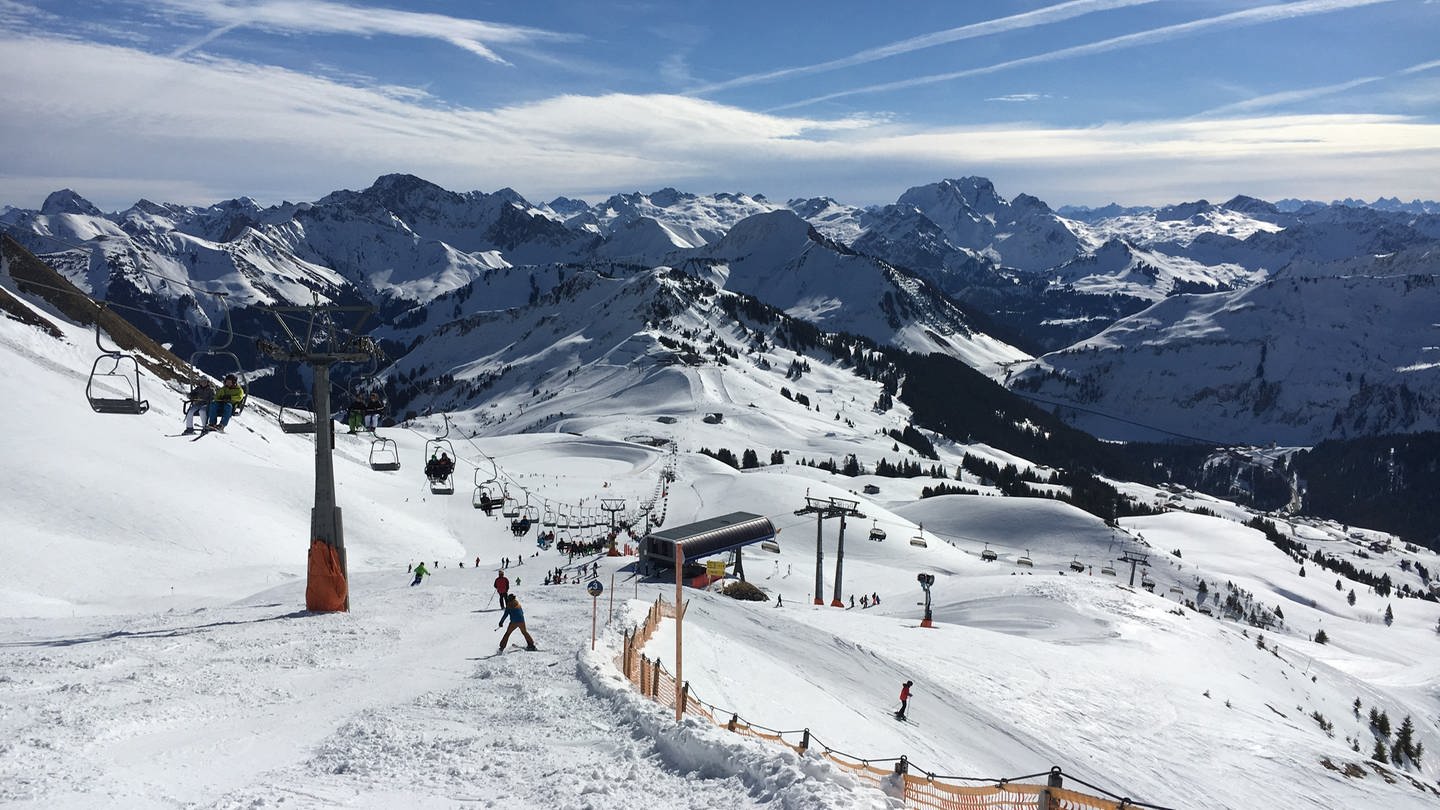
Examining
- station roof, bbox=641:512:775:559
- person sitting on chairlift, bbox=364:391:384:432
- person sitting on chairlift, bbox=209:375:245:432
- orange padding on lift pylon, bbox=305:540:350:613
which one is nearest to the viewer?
person sitting on chairlift, bbox=209:375:245:432

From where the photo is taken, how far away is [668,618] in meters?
33.6

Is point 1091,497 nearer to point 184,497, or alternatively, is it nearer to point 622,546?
point 622,546

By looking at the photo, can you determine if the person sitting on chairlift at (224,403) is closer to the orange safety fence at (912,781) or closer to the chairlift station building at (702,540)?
the orange safety fence at (912,781)

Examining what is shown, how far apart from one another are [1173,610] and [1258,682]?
10.9 meters

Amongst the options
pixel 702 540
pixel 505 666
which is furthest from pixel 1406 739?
pixel 505 666

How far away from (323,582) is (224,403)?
7490 mm

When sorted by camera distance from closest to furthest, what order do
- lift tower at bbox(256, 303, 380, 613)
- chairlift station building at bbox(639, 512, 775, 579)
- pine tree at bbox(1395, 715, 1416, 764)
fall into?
lift tower at bbox(256, 303, 380, 613), pine tree at bbox(1395, 715, 1416, 764), chairlift station building at bbox(639, 512, 775, 579)

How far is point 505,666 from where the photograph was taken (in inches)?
867

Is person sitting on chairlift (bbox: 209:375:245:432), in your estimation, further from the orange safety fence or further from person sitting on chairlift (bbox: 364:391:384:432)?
the orange safety fence

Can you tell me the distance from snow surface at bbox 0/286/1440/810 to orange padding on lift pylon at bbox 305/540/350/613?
1.40 metres

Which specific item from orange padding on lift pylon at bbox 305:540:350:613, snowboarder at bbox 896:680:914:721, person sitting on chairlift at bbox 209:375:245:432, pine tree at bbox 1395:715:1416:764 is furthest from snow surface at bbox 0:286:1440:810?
person sitting on chairlift at bbox 209:375:245:432

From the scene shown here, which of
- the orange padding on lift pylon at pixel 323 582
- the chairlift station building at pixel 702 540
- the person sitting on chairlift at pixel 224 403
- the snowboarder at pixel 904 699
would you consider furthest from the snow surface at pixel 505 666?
the person sitting on chairlift at pixel 224 403

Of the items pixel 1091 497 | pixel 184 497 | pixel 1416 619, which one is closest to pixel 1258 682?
pixel 184 497

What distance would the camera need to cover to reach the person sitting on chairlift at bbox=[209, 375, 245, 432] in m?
26.1
